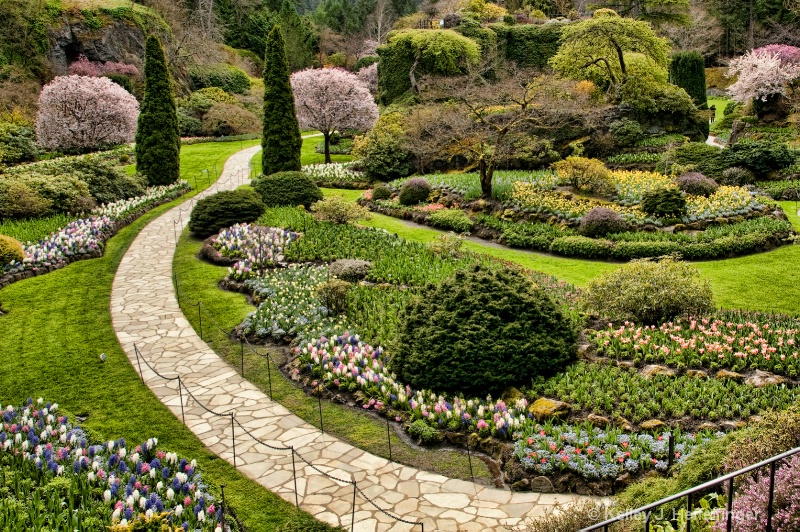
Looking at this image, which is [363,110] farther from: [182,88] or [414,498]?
[414,498]

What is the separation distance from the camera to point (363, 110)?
108ft

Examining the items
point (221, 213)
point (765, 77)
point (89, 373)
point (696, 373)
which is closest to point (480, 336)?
point (696, 373)

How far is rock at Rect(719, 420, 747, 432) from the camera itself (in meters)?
7.25

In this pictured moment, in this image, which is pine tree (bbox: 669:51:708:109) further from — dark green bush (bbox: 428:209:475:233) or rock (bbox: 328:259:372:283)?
rock (bbox: 328:259:372:283)

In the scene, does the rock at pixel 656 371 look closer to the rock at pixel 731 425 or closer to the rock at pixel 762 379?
the rock at pixel 762 379

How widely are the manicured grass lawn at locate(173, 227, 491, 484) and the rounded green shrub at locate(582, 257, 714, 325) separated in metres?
4.97

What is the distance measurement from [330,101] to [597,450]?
1078 inches

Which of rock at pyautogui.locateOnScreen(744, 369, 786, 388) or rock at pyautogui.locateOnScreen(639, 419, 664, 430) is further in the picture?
rock at pyautogui.locateOnScreen(744, 369, 786, 388)

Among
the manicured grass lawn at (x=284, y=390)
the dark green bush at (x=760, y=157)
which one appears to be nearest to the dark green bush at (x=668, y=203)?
the dark green bush at (x=760, y=157)

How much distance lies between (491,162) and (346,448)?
15075mm

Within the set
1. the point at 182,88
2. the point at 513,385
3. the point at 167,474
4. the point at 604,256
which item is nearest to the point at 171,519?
the point at 167,474

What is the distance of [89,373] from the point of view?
9.94 m

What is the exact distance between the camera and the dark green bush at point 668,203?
Answer: 60.3 ft

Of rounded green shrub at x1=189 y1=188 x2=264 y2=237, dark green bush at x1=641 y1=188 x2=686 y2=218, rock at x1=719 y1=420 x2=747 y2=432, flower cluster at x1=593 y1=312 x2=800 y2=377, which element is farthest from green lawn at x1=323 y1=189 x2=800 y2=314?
rock at x1=719 y1=420 x2=747 y2=432
